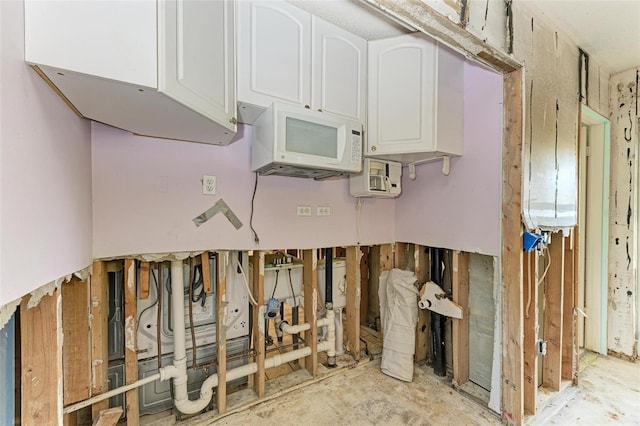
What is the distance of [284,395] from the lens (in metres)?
1.83

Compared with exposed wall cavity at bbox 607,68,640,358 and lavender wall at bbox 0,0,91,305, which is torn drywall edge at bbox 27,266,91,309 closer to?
lavender wall at bbox 0,0,91,305

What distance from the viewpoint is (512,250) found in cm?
153

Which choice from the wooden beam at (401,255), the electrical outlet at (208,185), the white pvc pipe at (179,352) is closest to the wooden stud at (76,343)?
the white pvc pipe at (179,352)

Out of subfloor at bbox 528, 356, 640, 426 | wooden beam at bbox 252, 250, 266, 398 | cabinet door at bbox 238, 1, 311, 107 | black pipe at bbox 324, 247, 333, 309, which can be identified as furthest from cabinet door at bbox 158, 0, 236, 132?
subfloor at bbox 528, 356, 640, 426

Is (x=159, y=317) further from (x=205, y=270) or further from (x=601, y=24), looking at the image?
(x=601, y=24)

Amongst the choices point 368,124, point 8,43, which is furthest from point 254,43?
point 8,43

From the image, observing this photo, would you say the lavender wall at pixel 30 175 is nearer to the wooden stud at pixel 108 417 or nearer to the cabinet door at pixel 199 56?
the cabinet door at pixel 199 56

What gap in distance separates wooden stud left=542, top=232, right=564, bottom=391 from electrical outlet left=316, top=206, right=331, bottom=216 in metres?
1.58

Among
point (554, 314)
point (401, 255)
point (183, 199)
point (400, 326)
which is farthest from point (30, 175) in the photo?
point (554, 314)

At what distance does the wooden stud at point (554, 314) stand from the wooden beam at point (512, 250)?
58 centimetres

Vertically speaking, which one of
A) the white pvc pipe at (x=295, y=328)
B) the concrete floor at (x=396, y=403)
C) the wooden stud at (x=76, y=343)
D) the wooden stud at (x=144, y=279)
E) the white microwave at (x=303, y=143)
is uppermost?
the white microwave at (x=303, y=143)

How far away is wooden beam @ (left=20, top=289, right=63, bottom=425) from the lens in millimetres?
807

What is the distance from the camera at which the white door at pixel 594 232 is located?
2.28 meters

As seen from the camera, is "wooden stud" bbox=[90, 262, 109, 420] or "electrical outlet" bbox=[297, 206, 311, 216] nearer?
"wooden stud" bbox=[90, 262, 109, 420]
